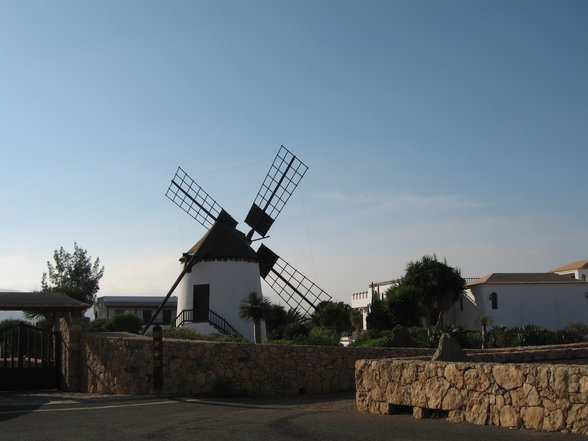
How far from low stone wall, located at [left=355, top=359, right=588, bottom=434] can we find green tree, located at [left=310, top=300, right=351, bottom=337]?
24258 mm

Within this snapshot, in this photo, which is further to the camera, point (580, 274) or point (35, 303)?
point (580, 274)

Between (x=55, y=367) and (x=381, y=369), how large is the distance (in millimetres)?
13180

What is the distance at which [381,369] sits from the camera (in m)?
12.5

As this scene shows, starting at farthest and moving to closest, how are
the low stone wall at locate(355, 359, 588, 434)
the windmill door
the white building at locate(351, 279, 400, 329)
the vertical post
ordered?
1. the white building at locate(351, 279, 400, 329)
2. the windmill door
3. the vertical post
4. the low stone wall at locate(355, 359, 588, 434)

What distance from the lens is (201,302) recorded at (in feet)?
114

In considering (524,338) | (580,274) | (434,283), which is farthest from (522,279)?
(524,338)

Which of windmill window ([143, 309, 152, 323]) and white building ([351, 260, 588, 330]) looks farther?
windmill window ([143, 309, 152, 323])

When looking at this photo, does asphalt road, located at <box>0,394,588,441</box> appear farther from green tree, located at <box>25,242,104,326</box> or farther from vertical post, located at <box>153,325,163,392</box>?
green tree, located at <box>25,242,104,326</box>

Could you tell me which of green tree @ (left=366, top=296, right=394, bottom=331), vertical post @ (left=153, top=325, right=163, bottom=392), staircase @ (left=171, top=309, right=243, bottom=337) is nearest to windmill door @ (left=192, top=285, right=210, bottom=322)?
staircase @ (left=171, top=309, right=243, bottom=337)

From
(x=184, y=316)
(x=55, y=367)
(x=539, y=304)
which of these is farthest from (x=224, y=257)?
(x=539, y=304)

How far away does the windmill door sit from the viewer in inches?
1352

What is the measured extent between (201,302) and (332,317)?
7.86m

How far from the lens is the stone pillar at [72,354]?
2045 cm

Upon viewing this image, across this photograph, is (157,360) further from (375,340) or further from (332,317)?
(332,317)
